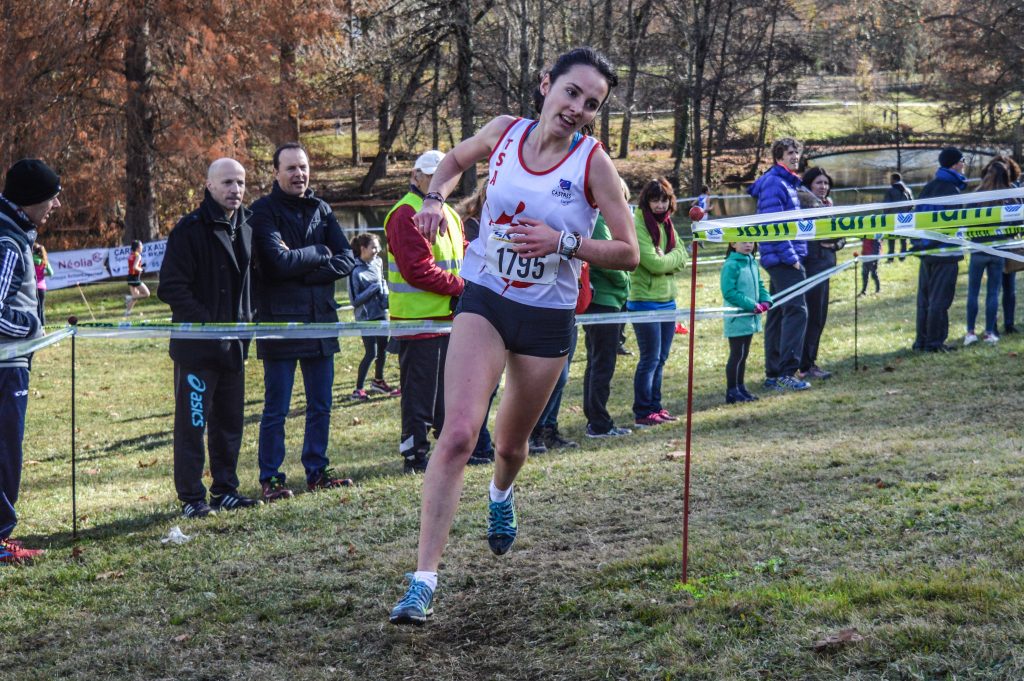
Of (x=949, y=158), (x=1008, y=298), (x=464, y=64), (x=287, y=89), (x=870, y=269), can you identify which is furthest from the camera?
(x=287, y=89)

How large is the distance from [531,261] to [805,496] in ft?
7.95

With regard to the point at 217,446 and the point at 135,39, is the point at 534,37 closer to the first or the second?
the point at 135,39

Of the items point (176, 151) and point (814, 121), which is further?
point (814, 121)

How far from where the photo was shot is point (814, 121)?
58.5 metres

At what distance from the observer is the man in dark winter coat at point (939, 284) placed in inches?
490

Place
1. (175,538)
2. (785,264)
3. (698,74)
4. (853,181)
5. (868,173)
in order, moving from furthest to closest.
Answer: (868,173), (853,181), (698,74), (785,264), (175,538)

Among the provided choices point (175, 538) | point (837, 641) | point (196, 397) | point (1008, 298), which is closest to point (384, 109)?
point (1008, 298)

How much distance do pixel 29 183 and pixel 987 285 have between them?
10570 mm

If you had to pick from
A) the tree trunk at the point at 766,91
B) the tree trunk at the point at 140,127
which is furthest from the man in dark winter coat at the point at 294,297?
the tree trunk at the point at 766,91

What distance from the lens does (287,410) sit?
25.3ft

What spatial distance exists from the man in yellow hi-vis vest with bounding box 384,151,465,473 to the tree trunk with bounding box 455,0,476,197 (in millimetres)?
23130

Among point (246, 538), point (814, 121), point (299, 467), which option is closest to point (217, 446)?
point (246, 538)

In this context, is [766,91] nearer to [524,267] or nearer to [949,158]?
[949,158]

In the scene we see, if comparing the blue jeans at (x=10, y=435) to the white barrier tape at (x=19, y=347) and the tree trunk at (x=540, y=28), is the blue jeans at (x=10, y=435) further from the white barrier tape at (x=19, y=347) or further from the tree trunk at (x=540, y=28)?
the tree trunk at (x=540, y=28)
